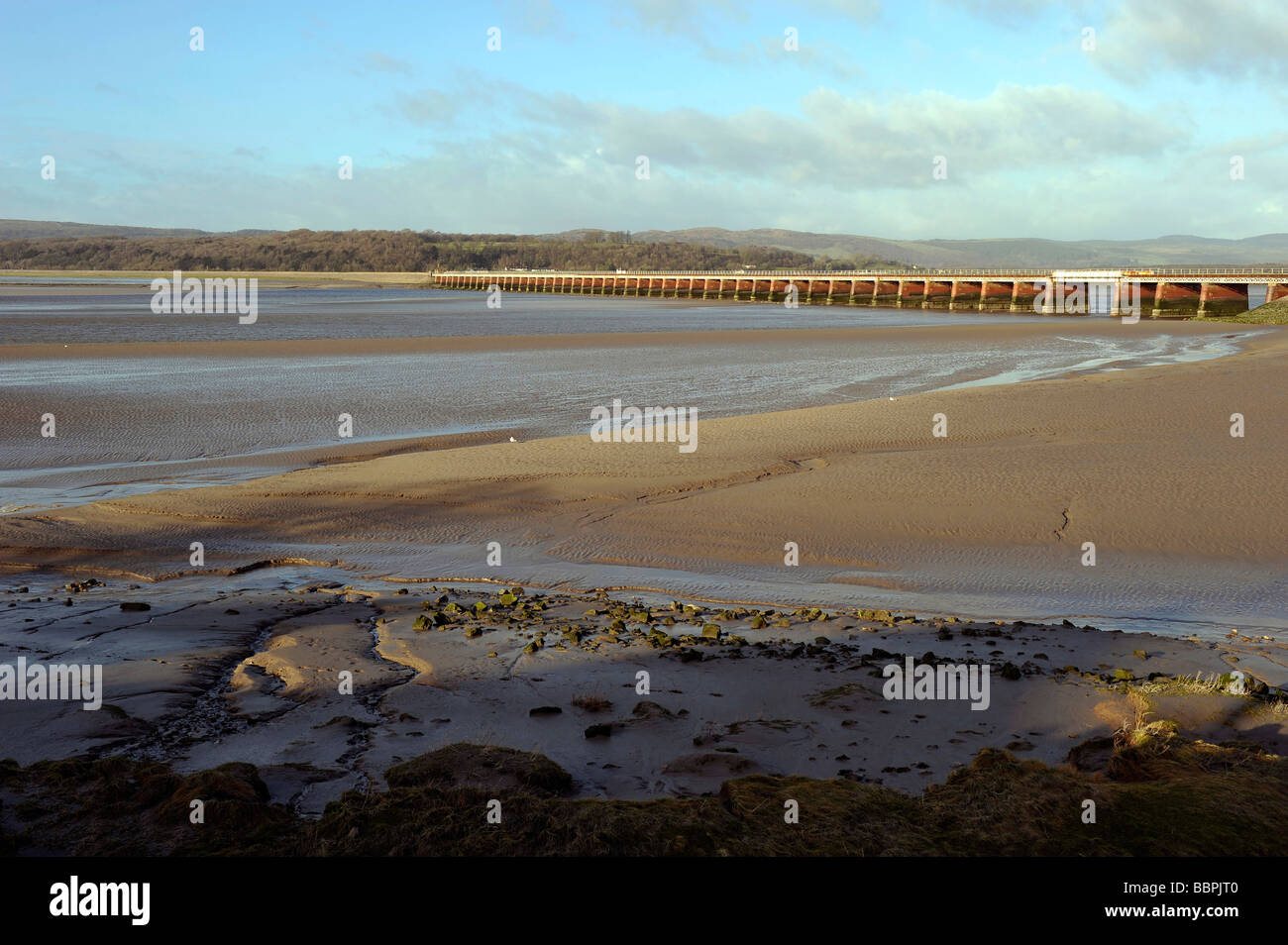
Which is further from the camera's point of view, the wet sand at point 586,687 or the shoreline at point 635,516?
the shoreline at point 635,516

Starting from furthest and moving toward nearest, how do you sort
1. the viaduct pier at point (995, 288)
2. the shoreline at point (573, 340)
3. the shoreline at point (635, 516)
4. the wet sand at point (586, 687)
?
the viaduct pier at point (995, 288) → the shoreline at point (573, 340) → the shoreline at point (635, 516) → the wet sand at point (586, 687)

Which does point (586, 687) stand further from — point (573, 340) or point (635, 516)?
point (573, 340)

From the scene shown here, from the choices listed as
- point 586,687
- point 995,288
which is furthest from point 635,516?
point 995,288

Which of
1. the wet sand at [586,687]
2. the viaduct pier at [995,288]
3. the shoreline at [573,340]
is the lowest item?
the wet sand at [586,687]

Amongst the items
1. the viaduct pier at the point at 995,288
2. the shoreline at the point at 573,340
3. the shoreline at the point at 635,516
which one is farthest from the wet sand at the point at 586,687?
the viaduct pier at the point at 995,288

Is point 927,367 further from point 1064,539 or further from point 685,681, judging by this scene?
point 685,681

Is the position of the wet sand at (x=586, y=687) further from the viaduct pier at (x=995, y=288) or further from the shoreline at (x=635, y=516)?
the viaduct pier at (x=995, y=288)

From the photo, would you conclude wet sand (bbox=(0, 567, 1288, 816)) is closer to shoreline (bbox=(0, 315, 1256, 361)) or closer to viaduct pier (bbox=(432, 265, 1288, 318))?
shoreline (bbox=(0, 315, 1256, 361))

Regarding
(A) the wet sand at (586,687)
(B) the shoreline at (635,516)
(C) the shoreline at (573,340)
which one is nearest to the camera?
(A) the wet sand at (586,687)

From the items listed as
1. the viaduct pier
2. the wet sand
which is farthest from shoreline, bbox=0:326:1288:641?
the viaduct pier

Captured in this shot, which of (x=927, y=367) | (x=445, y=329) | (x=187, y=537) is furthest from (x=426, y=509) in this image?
(x=445, y=329)
